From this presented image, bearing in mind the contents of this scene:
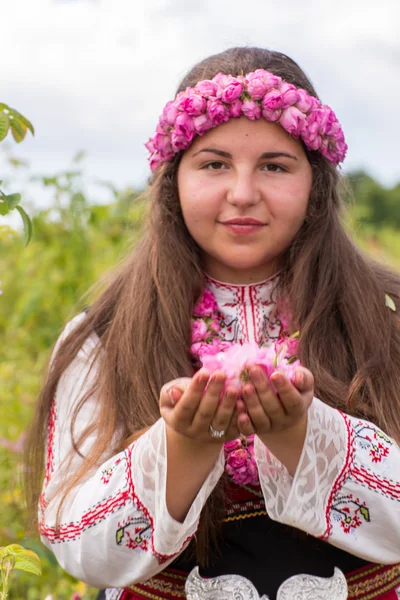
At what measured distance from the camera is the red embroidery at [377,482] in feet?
5.34

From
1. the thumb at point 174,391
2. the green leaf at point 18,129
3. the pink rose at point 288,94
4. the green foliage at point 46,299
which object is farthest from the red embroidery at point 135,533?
the green foliage at point 46,299

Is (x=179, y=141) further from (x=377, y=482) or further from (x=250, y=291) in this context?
(x=377, y=482)

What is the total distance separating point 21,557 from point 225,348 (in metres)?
0.71

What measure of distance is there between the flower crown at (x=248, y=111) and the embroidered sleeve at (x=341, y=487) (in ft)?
2.35

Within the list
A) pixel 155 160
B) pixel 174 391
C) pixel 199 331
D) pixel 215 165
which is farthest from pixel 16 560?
pixel 155 160

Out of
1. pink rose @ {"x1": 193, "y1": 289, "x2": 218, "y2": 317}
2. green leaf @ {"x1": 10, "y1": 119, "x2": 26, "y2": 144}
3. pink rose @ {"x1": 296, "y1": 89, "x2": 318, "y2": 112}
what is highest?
pink rose @ {"x1": 296, "y1": 89, "x2": 318, "y2": 112}

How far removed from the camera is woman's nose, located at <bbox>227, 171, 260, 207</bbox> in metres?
1.86

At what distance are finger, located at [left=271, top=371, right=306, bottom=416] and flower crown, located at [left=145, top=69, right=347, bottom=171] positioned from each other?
762 mm

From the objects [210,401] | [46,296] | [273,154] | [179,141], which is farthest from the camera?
[46,296]

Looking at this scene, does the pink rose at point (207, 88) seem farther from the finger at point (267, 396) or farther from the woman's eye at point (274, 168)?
the finger at point (267, 396)

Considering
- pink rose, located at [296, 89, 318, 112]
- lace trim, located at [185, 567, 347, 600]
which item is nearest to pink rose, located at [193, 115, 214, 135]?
pink rose, located at [296, 89, 318, 112]

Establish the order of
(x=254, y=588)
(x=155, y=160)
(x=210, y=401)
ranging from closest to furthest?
1. (x=210, y=401)
2. (x=254, y=588)
3. (x=155, y=160)

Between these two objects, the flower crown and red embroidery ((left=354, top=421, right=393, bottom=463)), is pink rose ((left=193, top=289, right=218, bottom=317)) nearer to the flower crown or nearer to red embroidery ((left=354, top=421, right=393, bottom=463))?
the flower crown

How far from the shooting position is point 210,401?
1.39m
